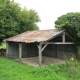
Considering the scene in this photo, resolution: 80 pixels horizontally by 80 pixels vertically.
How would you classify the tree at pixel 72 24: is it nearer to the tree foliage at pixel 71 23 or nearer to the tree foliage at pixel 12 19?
the tree foliage at pixel 71 23

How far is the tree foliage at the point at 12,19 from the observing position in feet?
63.8

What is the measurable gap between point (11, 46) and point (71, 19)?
8.72 m

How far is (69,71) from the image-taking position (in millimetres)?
9969

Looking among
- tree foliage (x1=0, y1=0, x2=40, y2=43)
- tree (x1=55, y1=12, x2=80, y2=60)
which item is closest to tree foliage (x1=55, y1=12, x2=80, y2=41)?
tree (x1=55, y1=12, x2=80, y2=60)

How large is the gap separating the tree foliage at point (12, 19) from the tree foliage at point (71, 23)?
299 inches

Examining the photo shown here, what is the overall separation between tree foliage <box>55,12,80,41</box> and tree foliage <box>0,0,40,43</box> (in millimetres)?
7595

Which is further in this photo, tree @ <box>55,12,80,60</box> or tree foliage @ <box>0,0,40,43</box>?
tree foliage @ <box>0,0,40,43</box>

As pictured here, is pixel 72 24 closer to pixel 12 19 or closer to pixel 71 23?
pixel 71 23

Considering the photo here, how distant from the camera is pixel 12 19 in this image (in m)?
20.8

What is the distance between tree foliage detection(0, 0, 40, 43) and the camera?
766 inches

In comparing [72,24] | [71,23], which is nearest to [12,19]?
[71,23]

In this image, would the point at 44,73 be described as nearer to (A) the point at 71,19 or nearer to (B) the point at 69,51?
(A) the point at 71,19

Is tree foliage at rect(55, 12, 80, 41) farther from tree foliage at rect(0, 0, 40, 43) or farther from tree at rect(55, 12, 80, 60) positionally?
tree foliage at rect(0, 0, 40, 43)

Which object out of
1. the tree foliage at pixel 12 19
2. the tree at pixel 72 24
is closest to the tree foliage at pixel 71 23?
the tree at pixel 72 24
